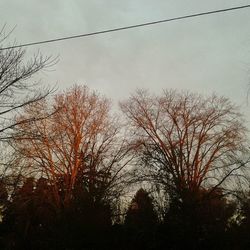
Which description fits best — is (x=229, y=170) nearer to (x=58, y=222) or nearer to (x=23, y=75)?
(x=58, y=222)

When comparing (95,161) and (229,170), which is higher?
(95,161)

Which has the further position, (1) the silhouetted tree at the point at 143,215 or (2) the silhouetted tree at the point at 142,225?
(1) the silhouetted tree at the point at 143,215

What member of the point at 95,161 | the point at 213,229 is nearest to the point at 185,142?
the point at 95,161

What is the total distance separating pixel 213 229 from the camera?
23375 millimetres

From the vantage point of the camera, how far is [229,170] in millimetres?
28562

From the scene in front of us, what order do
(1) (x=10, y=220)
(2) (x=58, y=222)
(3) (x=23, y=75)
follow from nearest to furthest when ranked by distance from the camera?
1. (3) (x=23, y=75)
2. (2) (x=58, y=222)
3. (1) (x=10, y=220)

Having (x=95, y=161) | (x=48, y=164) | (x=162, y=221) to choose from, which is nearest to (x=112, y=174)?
(x=95, y=161)

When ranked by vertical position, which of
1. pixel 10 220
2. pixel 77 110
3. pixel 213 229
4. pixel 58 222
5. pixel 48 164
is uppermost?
pixel 77 110

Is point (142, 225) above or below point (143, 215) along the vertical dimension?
below

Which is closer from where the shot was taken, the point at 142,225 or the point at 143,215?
the point at 142,225

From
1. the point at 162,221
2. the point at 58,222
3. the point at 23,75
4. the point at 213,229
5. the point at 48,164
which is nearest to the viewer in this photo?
the point at 23,75

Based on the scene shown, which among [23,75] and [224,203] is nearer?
[23,75]

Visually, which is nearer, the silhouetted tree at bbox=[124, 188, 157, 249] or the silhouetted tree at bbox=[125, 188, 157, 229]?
the silhouetted tree at bbox=[124, 188, 157, 249]

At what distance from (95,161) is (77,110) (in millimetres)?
4043
